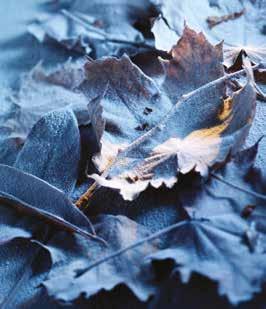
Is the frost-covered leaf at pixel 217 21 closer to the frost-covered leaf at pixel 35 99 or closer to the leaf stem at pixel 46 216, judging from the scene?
the frost-covered leaf at pixel 35 99

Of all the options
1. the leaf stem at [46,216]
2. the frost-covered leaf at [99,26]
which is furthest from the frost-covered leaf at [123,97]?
the frost-covered leaf at [99,26]

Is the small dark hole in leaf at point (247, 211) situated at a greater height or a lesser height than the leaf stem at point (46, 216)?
greater

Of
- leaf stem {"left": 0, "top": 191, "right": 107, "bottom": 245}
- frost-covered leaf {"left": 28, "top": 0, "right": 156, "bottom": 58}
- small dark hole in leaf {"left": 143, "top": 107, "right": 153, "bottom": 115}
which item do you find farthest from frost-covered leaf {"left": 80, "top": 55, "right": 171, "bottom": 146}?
frost-covered leaf {"left": 28, "top": 0, "right": 156, "bottom": 58}

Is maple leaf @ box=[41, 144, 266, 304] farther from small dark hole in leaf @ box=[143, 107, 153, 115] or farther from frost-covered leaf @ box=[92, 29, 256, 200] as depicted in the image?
small dark hole in leaf @ box=[143, 107, 153, 115]

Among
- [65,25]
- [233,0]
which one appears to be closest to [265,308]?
[233,0]

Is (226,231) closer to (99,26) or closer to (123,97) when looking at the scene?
(123,97)

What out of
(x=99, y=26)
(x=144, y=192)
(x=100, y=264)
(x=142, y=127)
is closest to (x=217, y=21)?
(x=99, y=26)

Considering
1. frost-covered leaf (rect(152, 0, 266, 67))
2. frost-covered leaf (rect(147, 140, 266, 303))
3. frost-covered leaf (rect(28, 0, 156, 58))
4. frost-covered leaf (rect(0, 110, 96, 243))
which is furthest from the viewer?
frost-covered leaf (rect(28, 0, 156, 58))
